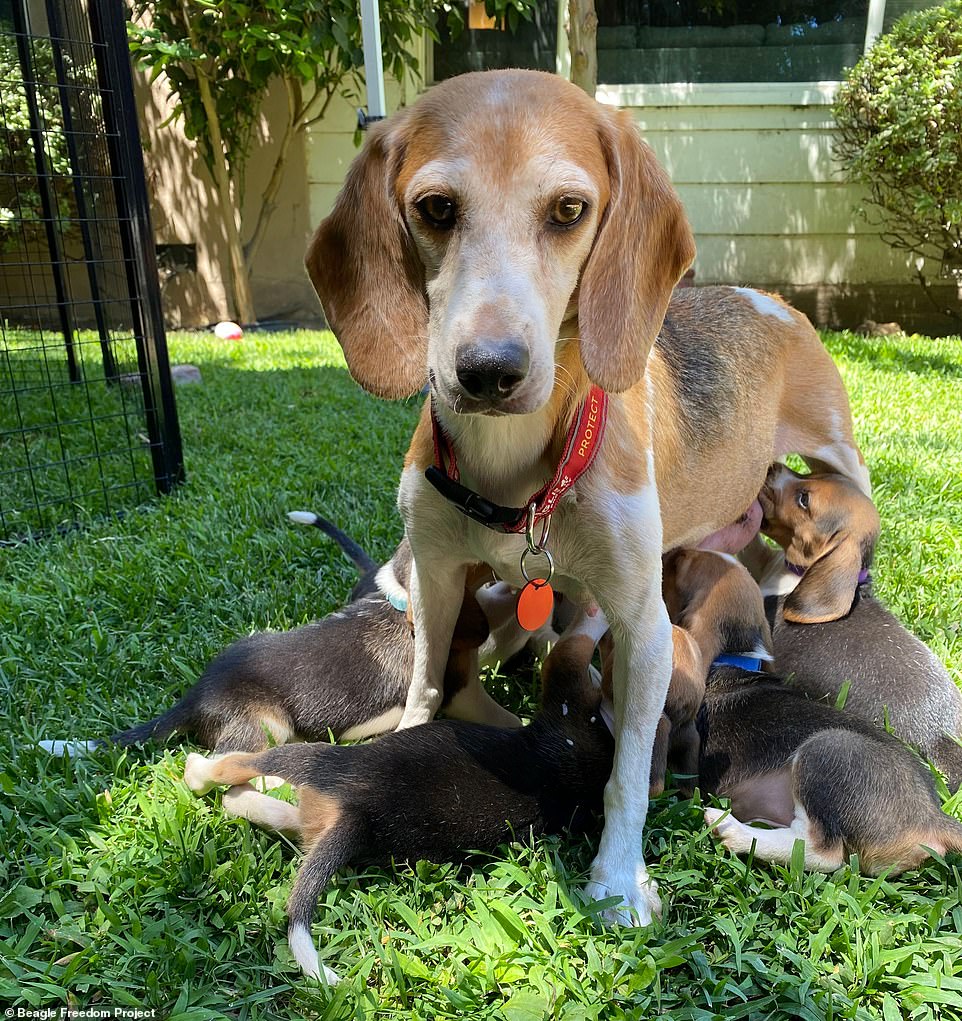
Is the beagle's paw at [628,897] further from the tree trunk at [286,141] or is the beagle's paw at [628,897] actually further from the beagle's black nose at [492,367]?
the tree trunk at [286,141]

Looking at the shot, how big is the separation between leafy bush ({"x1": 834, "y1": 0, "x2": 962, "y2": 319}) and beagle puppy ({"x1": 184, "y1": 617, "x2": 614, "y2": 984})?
7.65 metres

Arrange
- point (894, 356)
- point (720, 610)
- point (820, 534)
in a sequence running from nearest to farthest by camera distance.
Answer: point (720, 610), point (820, 534), point (894, 356)

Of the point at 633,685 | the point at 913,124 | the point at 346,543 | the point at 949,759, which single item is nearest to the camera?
the point at 633,685

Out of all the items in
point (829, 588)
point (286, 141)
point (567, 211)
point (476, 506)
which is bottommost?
point (829, 588)

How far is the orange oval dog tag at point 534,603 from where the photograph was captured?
2.28 metres

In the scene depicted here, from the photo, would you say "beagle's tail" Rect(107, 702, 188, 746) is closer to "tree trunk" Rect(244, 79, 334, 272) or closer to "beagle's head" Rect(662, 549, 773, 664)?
"beagle's head" Rect(662, 549, 773, 664)

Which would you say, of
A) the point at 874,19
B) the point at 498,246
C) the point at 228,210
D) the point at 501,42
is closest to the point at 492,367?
the point at 498,246

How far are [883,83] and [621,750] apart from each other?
8.42 meters

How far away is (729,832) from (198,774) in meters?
1.39

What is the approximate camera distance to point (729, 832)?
86.0 inches

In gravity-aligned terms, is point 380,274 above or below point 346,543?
above

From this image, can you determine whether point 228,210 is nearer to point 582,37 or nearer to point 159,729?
point 582,37

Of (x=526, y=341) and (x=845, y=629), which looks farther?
(x=845, y=629)

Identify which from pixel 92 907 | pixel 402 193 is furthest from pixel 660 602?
pixel 92 907
